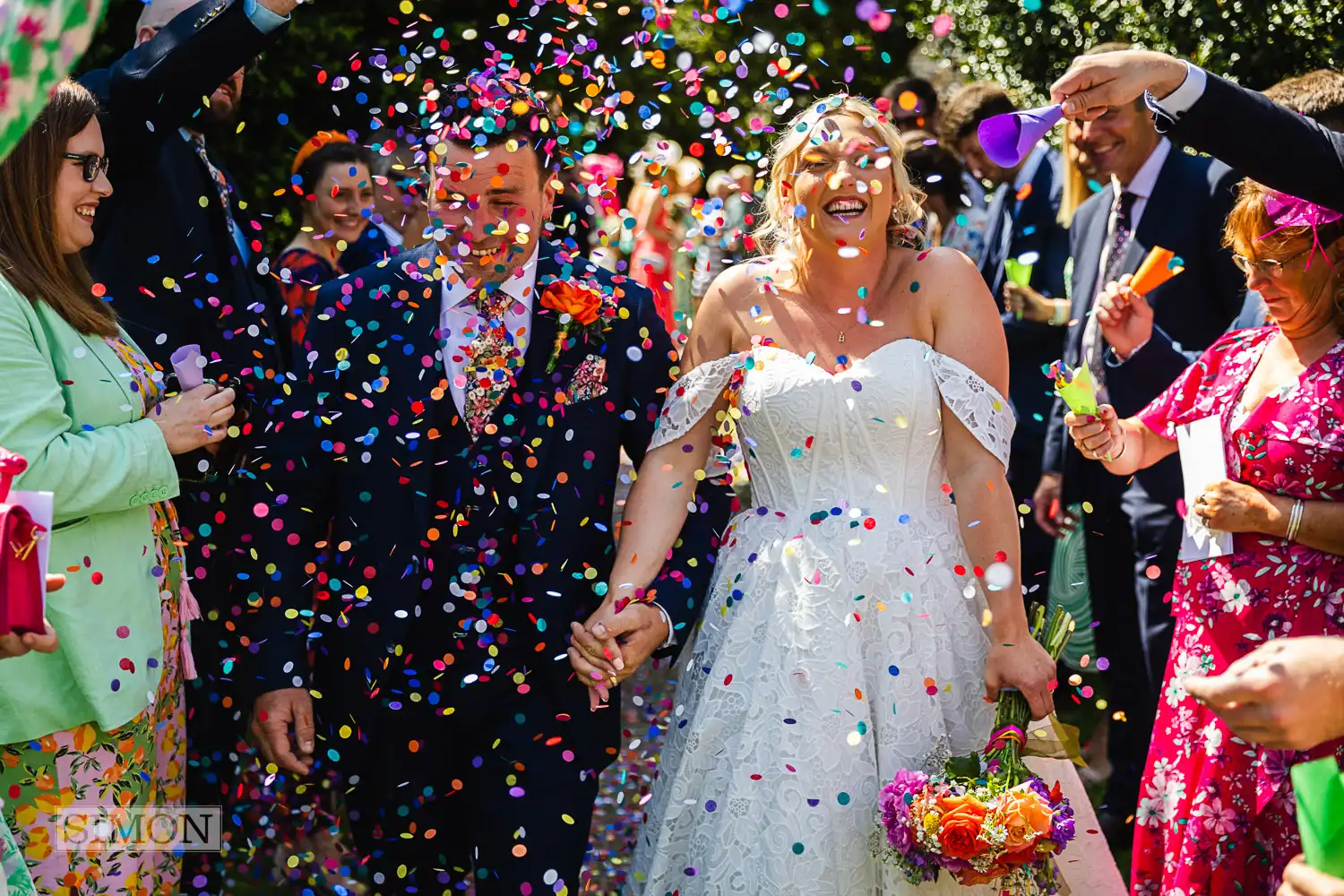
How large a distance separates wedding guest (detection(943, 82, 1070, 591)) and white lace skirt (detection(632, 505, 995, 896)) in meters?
2.15

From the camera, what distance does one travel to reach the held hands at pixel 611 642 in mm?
3719

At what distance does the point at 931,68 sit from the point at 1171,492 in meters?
4.58

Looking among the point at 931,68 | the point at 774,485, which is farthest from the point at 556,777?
the point at 931,68

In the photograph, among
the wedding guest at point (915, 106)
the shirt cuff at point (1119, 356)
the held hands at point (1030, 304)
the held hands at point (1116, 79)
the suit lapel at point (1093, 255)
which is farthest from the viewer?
the wedding guest at point (915, 106)

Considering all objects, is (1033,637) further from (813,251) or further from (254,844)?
(254,844)

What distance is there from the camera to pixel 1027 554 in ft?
19.6

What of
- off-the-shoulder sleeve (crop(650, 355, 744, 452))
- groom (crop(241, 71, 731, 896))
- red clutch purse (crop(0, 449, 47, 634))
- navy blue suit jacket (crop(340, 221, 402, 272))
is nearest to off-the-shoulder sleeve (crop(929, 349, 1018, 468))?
off-the-shoulder sleeve (crop(650, 355, 744, 452))

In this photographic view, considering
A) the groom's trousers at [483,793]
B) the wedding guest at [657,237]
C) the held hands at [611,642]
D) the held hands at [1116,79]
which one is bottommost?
the groom's trousers at [483,793]

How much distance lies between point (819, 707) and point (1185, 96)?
1.71 meters

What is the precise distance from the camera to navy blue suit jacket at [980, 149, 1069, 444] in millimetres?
5875

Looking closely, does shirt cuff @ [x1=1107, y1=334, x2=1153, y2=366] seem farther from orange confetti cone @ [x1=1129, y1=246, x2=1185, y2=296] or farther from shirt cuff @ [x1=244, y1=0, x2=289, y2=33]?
shirt cuff @ [x1=244, y1=0, x2=289, y2=33]

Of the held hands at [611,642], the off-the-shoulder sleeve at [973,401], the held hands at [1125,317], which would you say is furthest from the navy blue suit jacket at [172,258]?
the held hands at [1125,317]

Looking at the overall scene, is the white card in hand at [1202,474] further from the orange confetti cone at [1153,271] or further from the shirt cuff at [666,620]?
the shirt cuff at [666,620]

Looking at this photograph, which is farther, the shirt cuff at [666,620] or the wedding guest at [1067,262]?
the wedding guest at [1067,262]
